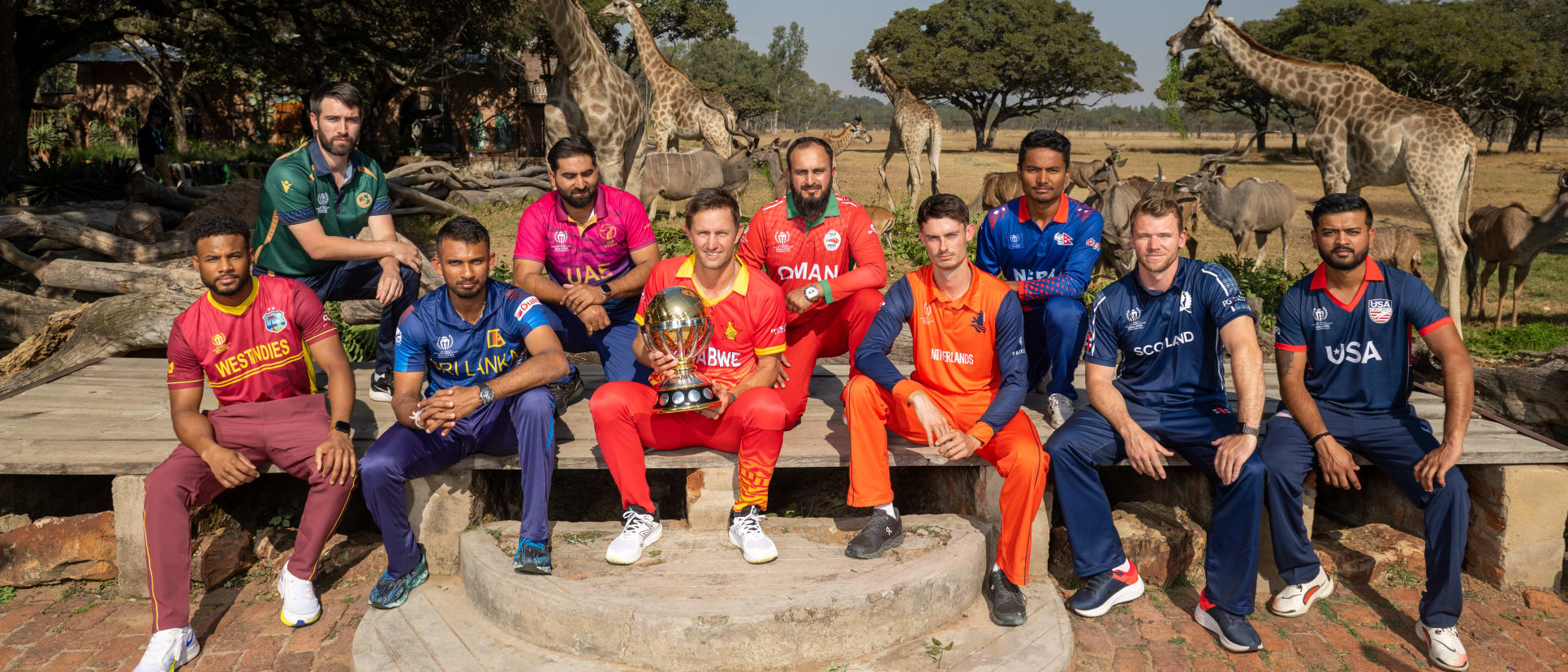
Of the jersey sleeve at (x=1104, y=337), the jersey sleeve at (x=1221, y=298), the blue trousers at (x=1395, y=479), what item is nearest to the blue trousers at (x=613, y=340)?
the jersey sleeve at (x=1104, y=337)

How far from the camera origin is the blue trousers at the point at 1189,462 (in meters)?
4.07

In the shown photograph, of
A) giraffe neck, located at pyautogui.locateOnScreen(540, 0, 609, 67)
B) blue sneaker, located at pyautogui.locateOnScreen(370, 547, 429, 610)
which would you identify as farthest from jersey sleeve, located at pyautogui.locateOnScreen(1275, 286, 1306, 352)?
giraffe neck, located at pyautogui.locateOnScreen(540, 0, 609, 67)

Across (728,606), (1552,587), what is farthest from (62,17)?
(1552,587)

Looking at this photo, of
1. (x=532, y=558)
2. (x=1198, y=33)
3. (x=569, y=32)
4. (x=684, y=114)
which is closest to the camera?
(x=532, y=558)

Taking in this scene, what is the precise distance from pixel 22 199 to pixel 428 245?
586cm

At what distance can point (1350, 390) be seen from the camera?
4.37 meters

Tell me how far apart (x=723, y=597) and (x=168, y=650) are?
7.29 feet

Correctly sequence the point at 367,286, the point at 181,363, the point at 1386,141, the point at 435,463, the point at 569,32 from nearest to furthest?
the point at 181,363 < the point at 435,463 < the point at 367,286 < the point at 569,32 < the point at 1386,141

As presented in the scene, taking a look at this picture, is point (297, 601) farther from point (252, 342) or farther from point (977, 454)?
point (977, 454)

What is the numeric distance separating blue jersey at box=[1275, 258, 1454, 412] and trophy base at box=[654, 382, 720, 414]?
8.73ft

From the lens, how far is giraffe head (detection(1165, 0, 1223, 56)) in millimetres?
10688

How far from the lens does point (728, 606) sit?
141 inches

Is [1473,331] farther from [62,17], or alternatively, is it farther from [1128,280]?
[62,17]

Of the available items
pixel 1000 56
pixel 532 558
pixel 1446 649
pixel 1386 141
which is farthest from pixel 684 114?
pixel 1000 56
